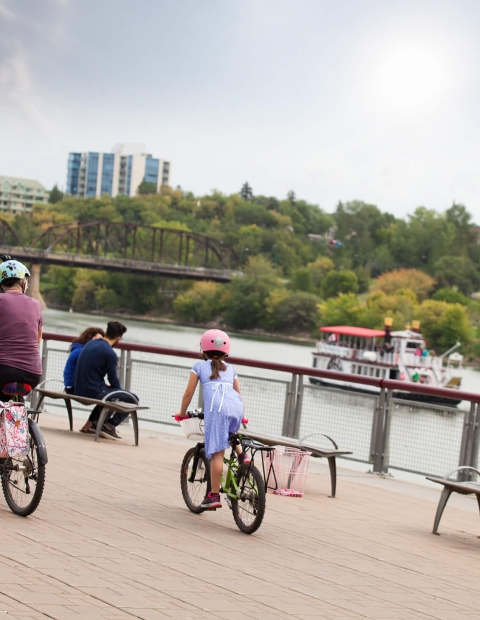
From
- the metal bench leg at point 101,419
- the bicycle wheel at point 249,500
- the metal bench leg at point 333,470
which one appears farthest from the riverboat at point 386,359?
the bicycle wheel at point 249,500

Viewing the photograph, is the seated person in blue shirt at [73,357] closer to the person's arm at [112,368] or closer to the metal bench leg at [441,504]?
the person's arm at [112,368]

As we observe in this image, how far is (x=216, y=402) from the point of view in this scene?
704cm

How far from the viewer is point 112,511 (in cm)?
712

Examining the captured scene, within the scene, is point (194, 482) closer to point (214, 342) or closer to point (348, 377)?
point (214, 342)

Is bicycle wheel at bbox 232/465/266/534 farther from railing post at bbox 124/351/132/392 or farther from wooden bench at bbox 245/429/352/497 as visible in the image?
railing post at bbox 124/351/132/392

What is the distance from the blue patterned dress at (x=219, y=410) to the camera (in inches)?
277

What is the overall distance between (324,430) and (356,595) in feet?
19.6

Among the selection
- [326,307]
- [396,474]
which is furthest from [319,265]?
[396,474]

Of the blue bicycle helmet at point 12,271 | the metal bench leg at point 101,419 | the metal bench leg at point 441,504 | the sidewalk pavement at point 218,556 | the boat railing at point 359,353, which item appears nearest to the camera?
the sidewalk pavement at point 218,556

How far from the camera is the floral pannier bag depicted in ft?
21.3

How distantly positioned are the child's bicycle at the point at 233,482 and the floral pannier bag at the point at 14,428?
1216 millimetres

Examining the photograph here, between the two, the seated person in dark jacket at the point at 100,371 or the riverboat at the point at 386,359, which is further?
the riverboat at the point at 386,359

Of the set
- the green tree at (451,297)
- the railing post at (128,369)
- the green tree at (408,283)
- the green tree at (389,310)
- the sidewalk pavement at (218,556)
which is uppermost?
the green tree at (408,283)

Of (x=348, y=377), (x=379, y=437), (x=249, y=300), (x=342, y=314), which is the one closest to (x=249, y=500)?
(x=379, y=437)
